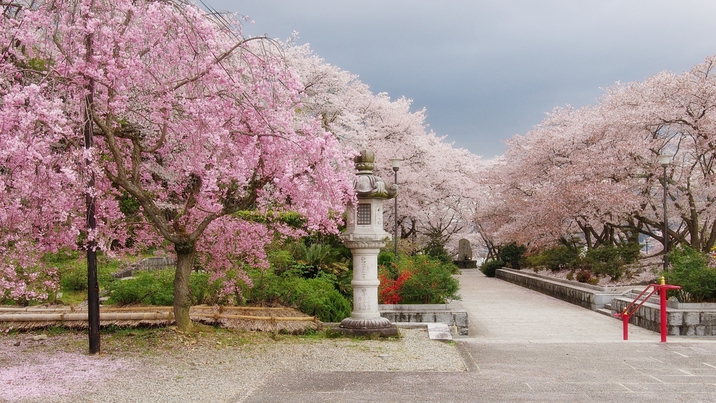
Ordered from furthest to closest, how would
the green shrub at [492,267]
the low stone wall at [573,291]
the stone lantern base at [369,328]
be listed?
the green shrub at [492,267] → the low stone wall at [573,291] → the stone lantern base at [369,328]

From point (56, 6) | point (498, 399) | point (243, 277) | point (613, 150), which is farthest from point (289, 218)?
point (498, 399)

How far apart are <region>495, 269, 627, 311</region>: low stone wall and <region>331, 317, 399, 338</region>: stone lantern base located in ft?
28.6

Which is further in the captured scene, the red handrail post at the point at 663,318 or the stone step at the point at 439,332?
the red handrail post at the point at 663,318

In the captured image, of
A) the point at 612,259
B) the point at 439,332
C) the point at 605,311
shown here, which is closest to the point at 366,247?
the point at 439,332

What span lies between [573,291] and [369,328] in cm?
1062

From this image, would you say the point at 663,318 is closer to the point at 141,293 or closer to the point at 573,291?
the point at 141,293

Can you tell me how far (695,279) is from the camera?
39.8ft

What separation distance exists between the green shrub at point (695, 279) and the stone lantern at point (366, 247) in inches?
247

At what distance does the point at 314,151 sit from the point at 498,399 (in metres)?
3.51

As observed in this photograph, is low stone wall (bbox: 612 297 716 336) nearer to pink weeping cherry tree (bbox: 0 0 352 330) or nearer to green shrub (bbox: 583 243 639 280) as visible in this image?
pink weeping cherry tree (bbox: 0 0 352 330)

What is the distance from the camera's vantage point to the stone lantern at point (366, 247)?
924 cm

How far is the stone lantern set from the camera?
9242 millimetres

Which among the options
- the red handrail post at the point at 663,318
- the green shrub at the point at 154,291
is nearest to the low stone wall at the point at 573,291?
the red handrail post at the point at 663,318

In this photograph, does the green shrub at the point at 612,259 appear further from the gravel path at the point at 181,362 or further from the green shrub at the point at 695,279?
the gravel path at the point at 181,362
